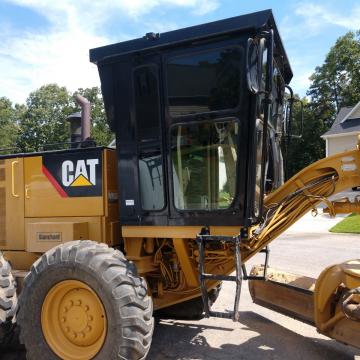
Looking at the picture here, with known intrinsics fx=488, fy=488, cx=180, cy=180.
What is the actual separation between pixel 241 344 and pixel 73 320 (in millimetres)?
1789

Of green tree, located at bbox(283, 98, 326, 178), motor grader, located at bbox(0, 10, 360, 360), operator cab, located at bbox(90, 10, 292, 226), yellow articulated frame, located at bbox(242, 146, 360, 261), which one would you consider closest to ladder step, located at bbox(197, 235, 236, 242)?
motor grader, located at bbox(0, 10, 360, 360)

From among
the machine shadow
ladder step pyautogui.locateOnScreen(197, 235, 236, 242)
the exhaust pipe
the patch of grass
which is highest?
the exhaust pipe

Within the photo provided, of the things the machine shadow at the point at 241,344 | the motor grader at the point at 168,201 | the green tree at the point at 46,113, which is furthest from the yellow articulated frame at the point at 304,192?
the green tree at the point at 46,113

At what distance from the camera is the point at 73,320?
413 cm

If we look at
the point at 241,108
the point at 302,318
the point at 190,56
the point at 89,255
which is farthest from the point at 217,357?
the point at 190,56

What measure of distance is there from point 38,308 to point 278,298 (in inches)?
98.2

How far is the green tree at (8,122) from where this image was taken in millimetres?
47719

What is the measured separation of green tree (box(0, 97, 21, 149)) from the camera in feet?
157

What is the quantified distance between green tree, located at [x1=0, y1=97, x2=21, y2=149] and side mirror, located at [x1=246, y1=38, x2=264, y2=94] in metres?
43.6

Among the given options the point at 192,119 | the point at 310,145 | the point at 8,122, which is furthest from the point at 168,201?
the point at 8,122

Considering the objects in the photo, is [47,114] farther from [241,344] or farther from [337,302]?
[337,302]

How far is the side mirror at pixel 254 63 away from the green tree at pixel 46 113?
31.7 meters

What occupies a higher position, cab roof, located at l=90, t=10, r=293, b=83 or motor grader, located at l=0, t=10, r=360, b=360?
cab roof, located at l=90, t=10, r=293, b=83

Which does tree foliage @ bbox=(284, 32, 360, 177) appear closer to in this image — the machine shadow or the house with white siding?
the house with white siding
